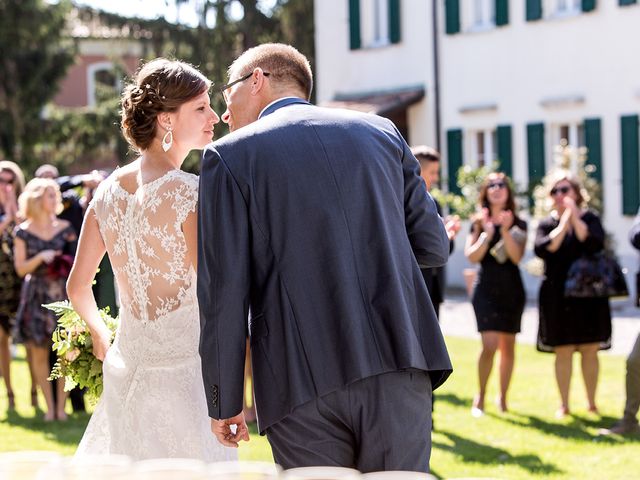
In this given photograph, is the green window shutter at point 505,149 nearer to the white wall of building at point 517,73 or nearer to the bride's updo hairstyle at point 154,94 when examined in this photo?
the white wall of building at point 517,73

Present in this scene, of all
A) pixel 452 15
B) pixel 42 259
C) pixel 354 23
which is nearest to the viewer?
pixel 42 259

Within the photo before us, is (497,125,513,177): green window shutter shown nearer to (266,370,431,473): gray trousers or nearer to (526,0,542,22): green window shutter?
(526,0,542,22): green window shutter

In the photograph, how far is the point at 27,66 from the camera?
34000mm

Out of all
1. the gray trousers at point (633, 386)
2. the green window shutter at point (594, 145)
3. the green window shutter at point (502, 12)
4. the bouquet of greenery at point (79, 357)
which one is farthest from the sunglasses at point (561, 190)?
the green window shutter at point (502, 12)

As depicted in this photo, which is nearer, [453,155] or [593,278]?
[593,278]

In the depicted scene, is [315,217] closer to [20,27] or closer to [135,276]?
[135,276]

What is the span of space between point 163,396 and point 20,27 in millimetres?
30732

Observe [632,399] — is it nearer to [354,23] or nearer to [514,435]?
[514,435]

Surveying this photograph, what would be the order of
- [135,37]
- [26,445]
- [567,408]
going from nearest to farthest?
[26,445] → [567,408] → [135,37]

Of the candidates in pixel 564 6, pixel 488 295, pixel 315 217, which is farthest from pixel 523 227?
pixel 564 6

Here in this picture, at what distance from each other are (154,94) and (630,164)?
17.7m

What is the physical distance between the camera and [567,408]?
9.74 meters

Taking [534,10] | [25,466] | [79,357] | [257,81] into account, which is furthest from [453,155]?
[25,466]

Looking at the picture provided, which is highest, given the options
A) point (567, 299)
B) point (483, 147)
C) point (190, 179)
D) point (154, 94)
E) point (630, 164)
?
point (154, 94)
